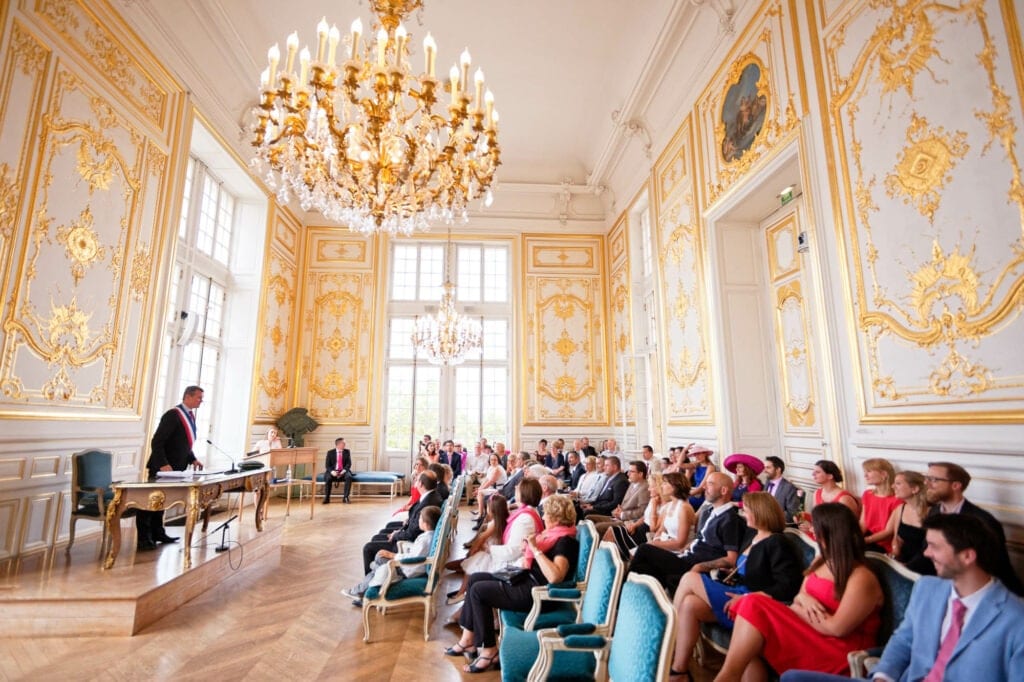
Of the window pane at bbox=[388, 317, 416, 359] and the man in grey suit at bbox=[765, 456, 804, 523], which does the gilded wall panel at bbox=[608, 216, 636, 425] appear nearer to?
the window pane at bbox=[388, 317, 416, 359]

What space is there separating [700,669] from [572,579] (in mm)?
825

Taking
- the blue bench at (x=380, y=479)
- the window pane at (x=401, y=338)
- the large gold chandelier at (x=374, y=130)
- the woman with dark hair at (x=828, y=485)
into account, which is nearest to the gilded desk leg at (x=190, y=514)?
the large gold chandelier at (x=374, y=130)

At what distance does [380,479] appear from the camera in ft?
29.5

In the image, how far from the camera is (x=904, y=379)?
3.28 metres

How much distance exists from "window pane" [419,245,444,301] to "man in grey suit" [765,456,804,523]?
751 centimetres

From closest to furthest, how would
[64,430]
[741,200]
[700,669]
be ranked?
1. [700,669]
2. [64,430]
3. [741,200]

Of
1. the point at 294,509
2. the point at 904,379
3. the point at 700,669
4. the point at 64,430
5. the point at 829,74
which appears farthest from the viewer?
the point at 294,509

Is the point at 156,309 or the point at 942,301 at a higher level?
the point at 156,309

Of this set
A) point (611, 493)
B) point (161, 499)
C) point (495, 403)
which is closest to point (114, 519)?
point (161, 499)

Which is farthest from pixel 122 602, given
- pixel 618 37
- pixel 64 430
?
pixel 618 37

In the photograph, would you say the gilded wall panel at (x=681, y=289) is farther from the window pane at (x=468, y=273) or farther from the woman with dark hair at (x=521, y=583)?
the window pane at (x=468, y=273)

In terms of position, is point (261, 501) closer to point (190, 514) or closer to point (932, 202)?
point (190, 514)

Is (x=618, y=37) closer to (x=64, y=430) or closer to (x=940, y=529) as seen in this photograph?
(x=940, y=529)

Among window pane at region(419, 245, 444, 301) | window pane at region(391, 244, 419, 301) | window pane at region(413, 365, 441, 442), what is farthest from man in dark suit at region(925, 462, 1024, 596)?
window pane at region(391, 244, 419, 301)
